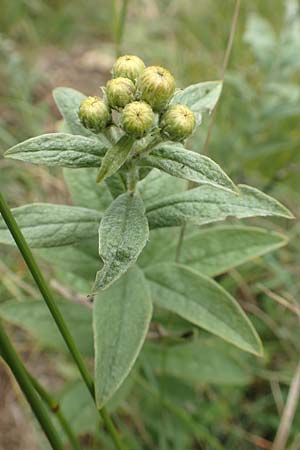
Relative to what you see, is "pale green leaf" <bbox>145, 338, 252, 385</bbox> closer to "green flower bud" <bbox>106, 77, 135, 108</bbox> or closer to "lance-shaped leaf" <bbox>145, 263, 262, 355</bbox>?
"lance-shaped leaf" <bbox>145, 263, 262, 355</bbox>

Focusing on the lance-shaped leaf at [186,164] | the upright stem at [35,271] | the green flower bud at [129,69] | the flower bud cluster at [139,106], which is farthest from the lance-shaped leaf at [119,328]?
the green flower bud at [129,69]

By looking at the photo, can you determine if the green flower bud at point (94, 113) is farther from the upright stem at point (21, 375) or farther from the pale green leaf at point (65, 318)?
the pale green leaf at point (65, 318)

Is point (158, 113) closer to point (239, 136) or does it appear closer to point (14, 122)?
point (239, 136)

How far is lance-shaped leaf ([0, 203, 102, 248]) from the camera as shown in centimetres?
217

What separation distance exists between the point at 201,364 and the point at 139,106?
5.53 feet

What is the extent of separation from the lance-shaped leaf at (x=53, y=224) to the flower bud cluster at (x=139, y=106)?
394 mm

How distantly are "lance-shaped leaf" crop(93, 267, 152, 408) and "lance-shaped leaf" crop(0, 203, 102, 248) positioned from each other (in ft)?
0.88

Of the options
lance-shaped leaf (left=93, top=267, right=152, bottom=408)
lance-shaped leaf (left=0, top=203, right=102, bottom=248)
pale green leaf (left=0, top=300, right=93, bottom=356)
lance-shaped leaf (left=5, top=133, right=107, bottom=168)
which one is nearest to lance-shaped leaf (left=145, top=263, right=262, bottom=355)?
lance-shaped leaf (left=93, top=267, right=152, bottom=408)

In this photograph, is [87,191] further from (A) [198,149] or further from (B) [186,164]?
(A) [198,149]

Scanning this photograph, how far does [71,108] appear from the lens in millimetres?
2264

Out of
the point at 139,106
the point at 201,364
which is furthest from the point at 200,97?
the point at 201,364

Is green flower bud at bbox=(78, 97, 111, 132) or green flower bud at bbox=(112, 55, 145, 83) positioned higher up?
green flower bud at bbox=(112, 55, 145, 83)

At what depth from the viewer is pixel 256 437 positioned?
3230 millimetres

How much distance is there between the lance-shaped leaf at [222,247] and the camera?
2.49 meters
